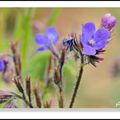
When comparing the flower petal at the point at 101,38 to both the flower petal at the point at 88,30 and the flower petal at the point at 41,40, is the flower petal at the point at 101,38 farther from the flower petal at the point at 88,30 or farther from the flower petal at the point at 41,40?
the flower petal at the point at 41,40

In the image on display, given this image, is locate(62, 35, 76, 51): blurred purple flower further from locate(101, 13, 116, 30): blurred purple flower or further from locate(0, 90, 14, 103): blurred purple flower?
locate(0, 90, 14, 103): blurred purple flower

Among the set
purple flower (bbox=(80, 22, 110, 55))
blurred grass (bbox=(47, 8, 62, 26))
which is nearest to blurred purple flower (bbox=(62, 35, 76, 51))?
purple flower (bbox=(80, 22, 110, 55))

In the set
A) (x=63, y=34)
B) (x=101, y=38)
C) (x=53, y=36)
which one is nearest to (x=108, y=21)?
(x=101, y=38)

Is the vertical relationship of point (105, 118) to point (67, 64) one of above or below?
below

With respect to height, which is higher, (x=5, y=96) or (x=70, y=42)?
(x=70, y=42)

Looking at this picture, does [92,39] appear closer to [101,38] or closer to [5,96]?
[101,38]
